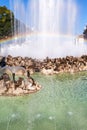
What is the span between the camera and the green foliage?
70812 mm

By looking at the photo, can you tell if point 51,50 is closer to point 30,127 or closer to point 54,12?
point 54,12

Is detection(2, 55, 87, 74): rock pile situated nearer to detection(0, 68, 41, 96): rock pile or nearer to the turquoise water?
the turquoise water

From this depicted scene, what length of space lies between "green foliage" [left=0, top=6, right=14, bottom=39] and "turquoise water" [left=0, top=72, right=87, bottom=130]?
1892 inches

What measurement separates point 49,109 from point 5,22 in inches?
2224

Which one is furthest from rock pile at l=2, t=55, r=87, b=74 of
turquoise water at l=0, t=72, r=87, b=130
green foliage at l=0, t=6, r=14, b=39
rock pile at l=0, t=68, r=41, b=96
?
green foliage at l=0, t=6, r=14, b=39

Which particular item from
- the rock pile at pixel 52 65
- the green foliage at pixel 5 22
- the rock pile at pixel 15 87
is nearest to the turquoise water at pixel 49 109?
the rock pile at pixel 15 87

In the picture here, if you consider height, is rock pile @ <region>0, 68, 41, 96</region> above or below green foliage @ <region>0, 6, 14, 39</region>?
below

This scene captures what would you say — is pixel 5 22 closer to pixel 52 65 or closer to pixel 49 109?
pixel 52 65

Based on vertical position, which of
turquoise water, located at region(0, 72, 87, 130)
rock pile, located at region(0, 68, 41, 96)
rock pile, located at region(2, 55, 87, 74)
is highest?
rock pile, located at region(2, 55, 87, 74)

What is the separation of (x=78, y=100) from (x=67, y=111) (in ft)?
9.19

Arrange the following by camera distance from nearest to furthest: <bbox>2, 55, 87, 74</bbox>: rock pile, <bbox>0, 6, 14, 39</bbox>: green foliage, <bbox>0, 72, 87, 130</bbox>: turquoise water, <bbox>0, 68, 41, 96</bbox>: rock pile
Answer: <bbox>0, 72, 87, 130</bbox>: turquoise water → <bbox>0, 68, 41, 96</bbox>: rock pile → <bbox>2, 55, 87, 74</bbox>: rock pile → <bbox>0, 6, 14, 39</bbox>: green foliage

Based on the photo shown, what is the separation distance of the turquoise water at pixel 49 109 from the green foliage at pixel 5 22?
48.1 m

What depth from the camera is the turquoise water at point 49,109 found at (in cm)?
1507

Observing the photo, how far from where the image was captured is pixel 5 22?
7169cm
